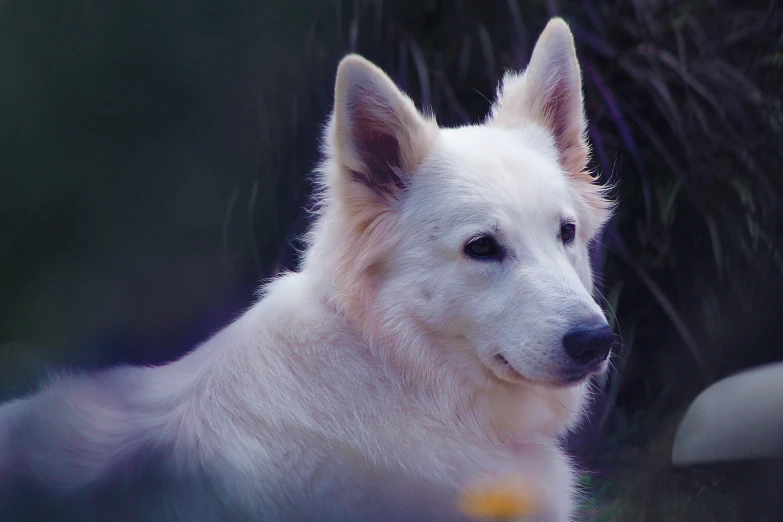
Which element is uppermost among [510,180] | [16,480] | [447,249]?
[510,180]

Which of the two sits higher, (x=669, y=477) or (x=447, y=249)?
(x=447, y=249)

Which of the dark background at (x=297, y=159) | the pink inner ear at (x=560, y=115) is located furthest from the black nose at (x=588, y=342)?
the dark background at (x=297, y=159)

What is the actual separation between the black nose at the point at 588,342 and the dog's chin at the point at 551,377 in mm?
37

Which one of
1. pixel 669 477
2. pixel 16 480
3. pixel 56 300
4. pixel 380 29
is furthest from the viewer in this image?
pixel 380 29

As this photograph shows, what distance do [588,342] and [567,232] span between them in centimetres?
44

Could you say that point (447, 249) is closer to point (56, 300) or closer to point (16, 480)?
point (16, 480)

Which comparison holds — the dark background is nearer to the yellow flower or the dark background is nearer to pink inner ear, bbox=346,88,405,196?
the yellow flower

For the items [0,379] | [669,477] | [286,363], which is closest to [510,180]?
[286,363]

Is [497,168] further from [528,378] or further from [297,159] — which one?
[297,159]

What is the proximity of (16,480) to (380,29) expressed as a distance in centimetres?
269

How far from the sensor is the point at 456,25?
151 inches

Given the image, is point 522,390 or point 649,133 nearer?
point 522,390

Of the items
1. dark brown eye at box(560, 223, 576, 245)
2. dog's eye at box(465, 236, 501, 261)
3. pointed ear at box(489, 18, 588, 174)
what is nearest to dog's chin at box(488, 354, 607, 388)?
dog's eye at box(465, 236, 501, 261)

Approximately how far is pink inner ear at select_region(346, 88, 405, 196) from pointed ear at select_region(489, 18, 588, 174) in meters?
0.43
